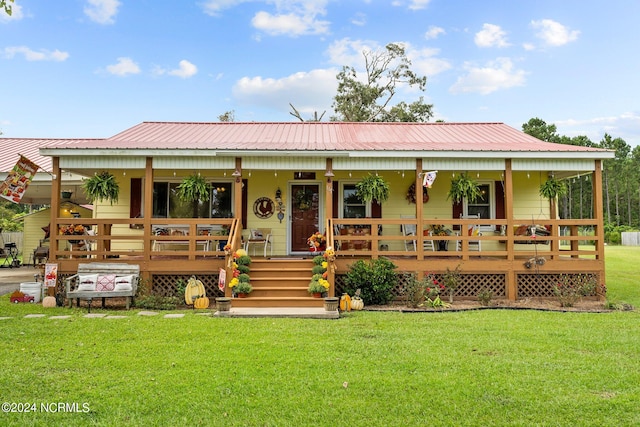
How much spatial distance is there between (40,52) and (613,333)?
28484mm

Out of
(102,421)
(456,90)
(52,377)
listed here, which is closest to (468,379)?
(102,421)

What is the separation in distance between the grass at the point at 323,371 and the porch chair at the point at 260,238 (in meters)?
3.95

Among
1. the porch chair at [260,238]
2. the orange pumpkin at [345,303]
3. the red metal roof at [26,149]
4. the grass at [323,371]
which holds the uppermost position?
the red metal roof at [26,149]

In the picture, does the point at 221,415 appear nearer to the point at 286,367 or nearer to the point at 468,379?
the point at 286,367

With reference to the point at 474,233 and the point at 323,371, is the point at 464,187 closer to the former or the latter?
the point at 474,233

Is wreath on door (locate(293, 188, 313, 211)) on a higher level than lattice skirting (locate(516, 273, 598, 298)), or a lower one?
higher

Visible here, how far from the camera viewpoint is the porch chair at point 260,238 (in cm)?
1117

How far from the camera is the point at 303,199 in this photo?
12141 millimetres

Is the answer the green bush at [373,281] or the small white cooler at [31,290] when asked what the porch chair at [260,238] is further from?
the small white cooler at [31,290]

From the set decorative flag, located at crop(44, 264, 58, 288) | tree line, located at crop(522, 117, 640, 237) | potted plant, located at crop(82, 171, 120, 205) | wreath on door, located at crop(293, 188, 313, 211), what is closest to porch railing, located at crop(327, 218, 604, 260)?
wreath on door, located at crop(293, 188, 313, 211)

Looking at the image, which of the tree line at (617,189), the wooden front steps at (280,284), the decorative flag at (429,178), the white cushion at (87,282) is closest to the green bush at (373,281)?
the wooden front steps at (280,284)

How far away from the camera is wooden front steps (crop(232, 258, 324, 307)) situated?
336 inches

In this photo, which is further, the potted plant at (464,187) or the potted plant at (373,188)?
the potted plant at (464,187)

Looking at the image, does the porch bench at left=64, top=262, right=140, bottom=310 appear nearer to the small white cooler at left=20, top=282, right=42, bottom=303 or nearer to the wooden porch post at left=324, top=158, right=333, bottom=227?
the small white cooler at left=20, top=282, right=42, bottom=303
